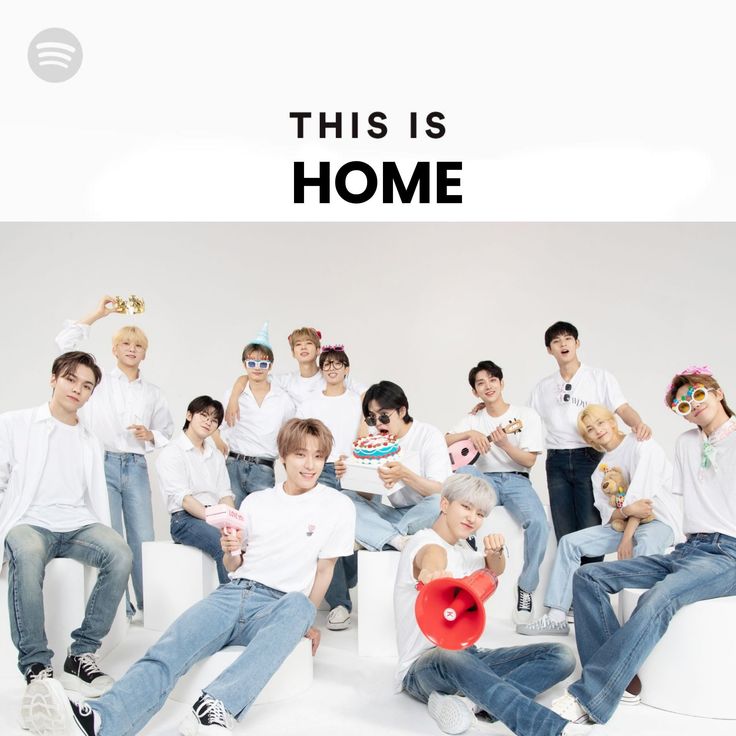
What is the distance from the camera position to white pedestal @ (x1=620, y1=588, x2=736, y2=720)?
360 centimetres

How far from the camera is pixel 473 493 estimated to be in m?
3.67

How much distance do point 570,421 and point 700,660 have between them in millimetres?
2106

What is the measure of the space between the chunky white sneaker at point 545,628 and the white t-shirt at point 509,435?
3.22ft

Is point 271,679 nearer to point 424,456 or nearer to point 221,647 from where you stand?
point 221,647

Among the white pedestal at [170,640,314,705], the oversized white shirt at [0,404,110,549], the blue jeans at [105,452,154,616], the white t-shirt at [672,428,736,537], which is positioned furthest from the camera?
the blue jeans at [105,452,154,616]

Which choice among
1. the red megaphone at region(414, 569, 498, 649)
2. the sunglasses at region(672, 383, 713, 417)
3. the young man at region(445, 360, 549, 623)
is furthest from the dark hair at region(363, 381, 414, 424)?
the red megaphone at region(414, 569, 498, 649)

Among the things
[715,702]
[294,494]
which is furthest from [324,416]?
[715,702]

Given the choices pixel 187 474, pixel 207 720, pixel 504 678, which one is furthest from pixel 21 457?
pixel 504 678

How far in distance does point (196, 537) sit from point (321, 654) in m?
0.92

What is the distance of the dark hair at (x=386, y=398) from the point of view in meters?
5.06

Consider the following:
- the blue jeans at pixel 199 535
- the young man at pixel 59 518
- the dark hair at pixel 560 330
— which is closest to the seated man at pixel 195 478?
the blue jeans at pixel 199 535

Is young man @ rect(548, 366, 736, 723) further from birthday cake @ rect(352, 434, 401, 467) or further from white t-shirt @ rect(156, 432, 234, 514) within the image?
white t-shirt @ rect(156, 432, 234, 514)
